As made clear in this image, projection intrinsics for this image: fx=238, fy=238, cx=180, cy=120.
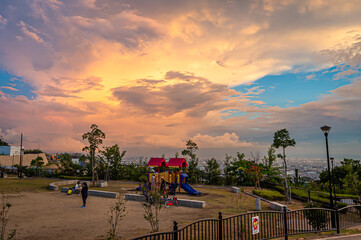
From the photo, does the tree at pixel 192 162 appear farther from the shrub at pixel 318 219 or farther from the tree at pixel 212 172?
the shrub at pixel 318 219

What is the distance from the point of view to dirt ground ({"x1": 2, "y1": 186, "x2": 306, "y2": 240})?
10.3 meters

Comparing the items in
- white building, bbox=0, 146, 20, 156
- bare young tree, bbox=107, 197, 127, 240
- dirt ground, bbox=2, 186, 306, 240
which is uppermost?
white building, bbox=0, 146, 20, 156

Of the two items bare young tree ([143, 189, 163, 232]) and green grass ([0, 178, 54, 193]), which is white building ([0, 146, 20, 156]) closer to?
green grass ([0, 178, 54, 193])

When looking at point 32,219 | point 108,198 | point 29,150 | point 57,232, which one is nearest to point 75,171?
point 108,198

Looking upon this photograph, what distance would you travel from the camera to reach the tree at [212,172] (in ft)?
100

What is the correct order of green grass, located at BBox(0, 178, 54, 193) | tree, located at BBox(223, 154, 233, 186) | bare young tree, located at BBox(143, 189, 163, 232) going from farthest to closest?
tree, located at BBox(223, 154, 233, 186) < green grass, located at BBox(0, 178, 54, 193) < bare young tree, located at BBox(143, 189, 163, 232)

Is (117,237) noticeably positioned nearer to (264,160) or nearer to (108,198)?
(108,198)

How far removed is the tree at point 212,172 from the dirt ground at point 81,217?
1171 centimetres

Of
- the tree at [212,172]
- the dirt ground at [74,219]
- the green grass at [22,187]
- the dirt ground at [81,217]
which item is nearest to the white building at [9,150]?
the green grass at [22,187]

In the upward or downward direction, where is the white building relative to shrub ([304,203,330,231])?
upward

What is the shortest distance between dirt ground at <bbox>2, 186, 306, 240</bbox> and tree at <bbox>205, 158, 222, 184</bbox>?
1171 cm

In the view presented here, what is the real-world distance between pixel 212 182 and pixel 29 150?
81565 millimetres

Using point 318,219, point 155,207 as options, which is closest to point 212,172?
point 318,219

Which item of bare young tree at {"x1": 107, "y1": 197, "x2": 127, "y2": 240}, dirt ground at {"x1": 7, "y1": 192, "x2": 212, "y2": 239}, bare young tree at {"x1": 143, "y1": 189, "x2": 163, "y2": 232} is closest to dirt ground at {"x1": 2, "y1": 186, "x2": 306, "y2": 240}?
dirt ground at {"x1": 7, "y1": 192, "x2": 212, "y2": 239}
